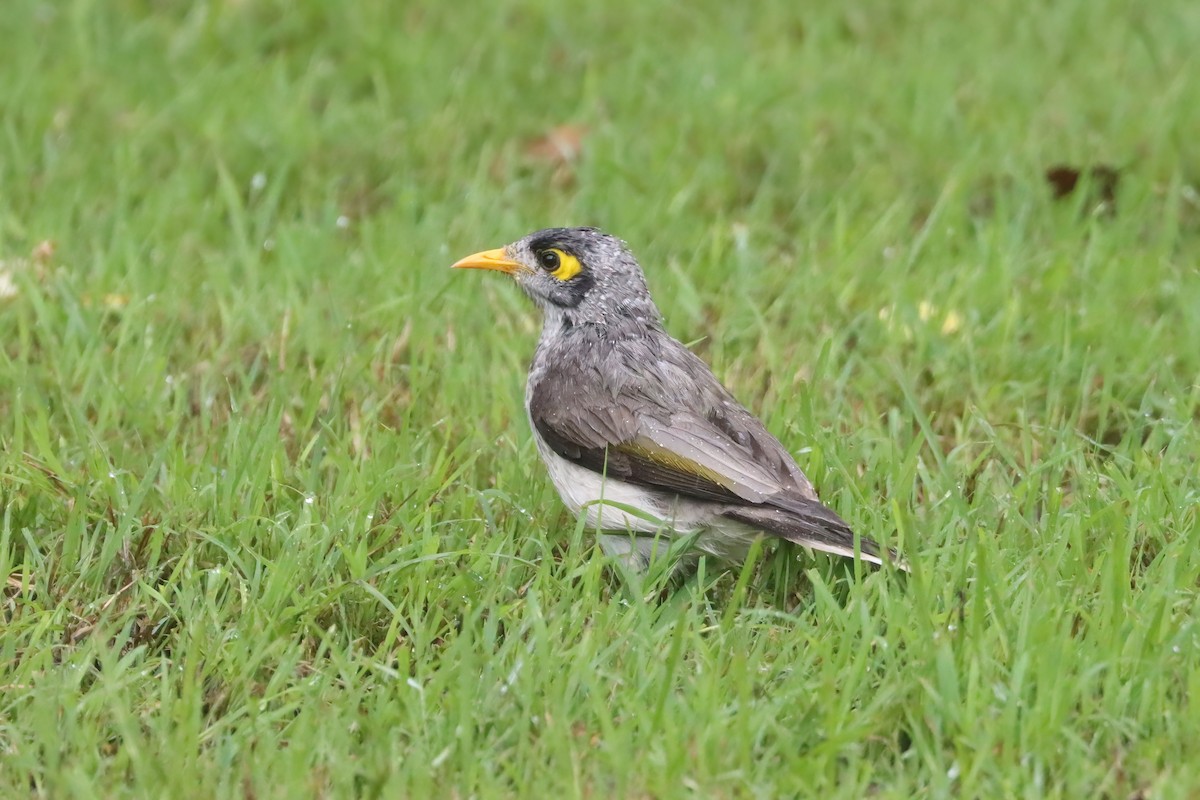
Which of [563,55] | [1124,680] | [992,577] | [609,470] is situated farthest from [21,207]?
[1124,680]

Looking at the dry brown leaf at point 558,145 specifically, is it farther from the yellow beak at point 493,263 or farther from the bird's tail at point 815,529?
the bird's tail at point 815,529

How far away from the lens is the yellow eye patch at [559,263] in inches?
249

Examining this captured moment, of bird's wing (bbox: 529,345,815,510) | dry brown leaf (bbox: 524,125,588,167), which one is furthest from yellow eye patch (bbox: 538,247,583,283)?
dry brown leaf (bbox: 524,125,588,167)

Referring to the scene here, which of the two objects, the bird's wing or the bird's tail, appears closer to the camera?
the bird's tail

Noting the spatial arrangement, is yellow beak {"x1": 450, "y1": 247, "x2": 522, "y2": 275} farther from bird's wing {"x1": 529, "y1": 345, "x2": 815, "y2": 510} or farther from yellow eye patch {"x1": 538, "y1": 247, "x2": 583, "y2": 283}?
bird's wing {"x1": 529, "y1": 345, "x2": 815, "y2": 510}

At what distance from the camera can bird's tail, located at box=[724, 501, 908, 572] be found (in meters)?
5.12

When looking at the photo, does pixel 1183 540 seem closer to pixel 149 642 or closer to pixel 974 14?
pixel 149 642

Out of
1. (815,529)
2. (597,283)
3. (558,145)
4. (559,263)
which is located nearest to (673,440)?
(815,529)

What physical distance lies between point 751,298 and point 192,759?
12.5ft

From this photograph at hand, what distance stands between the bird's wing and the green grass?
Answer: 29 cm

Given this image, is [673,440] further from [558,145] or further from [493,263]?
[558,145]

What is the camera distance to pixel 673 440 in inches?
222

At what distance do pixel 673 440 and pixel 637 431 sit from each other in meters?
0.14

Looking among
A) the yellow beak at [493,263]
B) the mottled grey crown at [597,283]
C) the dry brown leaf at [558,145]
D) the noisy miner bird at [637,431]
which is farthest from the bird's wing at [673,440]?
the dry brown leaf at [558,145]
